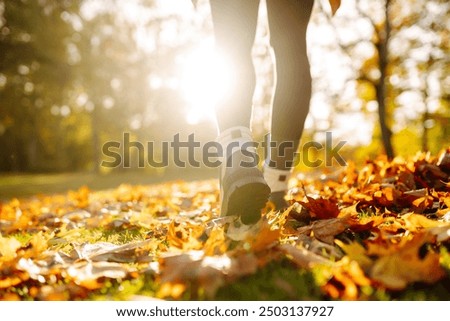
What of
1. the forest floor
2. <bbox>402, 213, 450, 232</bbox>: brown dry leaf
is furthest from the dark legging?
<bbox>402, 213, 450, 232</bbox>: brown dry leaf

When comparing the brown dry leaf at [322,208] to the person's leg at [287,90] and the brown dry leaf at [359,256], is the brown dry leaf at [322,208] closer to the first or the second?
the person's leg at [287,90]

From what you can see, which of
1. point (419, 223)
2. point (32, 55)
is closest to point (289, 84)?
point (419, 223)

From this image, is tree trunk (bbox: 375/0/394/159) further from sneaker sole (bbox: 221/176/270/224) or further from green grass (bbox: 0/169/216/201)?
sneaker sole (bbox: 221/176/270/224)

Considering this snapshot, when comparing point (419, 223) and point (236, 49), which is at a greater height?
point (236, 49)

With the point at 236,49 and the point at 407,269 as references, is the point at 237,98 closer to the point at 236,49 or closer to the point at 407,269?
the point at 236,49

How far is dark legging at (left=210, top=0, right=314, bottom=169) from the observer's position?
181 cm

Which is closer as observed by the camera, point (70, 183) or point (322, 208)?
point (322, 208)

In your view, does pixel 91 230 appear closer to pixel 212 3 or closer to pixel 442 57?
pixel 212 3

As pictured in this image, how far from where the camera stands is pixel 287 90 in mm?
2018

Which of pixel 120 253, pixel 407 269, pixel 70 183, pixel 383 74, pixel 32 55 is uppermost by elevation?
pixel 32 55

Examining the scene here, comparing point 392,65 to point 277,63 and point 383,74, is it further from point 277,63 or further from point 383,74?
point 277,63

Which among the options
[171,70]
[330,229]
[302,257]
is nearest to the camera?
[302,257]

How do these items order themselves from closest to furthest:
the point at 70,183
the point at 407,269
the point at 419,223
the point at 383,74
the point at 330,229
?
the point at 407,269 < the point at 419,223 < the point at 330,229 < the point at 383,74 < the point at 70,183

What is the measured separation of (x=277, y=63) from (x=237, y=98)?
0.38 meters
